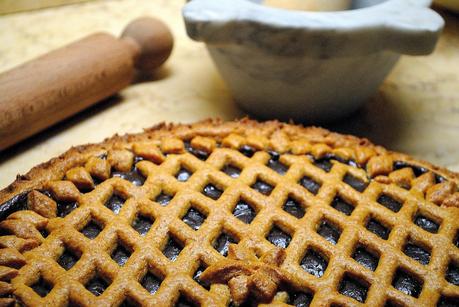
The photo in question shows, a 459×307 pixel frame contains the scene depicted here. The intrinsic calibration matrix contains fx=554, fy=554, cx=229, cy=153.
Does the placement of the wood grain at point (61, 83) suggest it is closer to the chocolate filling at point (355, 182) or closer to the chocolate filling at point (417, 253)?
the chocolate filling at point (355, 182)

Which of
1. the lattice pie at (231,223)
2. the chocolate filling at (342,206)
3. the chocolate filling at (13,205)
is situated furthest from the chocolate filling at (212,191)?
the chocolate filling at (13,205)

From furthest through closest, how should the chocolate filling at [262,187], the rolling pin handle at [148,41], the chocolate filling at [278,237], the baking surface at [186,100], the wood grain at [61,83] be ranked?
the rolling pin handle at [148,41] < the baking surface at [186,100] < the wood grain at [61,83] < the chocolate filling at [262,187] < the chocolate filling at [278,237]

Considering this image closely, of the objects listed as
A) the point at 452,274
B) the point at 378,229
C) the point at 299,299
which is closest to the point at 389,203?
the point at 378,229

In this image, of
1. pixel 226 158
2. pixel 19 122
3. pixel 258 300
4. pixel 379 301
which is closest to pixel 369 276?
pixel 379 301

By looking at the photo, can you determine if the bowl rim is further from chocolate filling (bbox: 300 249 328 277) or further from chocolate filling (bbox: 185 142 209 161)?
chocolate filling (bbox: 300 249 328 277)

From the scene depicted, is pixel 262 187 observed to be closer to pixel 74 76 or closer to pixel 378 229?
pixel 378 229

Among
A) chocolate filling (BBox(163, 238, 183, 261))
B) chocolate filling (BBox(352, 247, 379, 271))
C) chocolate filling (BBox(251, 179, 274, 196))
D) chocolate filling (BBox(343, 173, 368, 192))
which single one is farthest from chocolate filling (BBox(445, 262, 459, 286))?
chocolate filling (BBox(163, 238, 183, 261))

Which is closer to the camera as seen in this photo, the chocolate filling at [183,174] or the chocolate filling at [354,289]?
the chocolate filling at [354,289]
